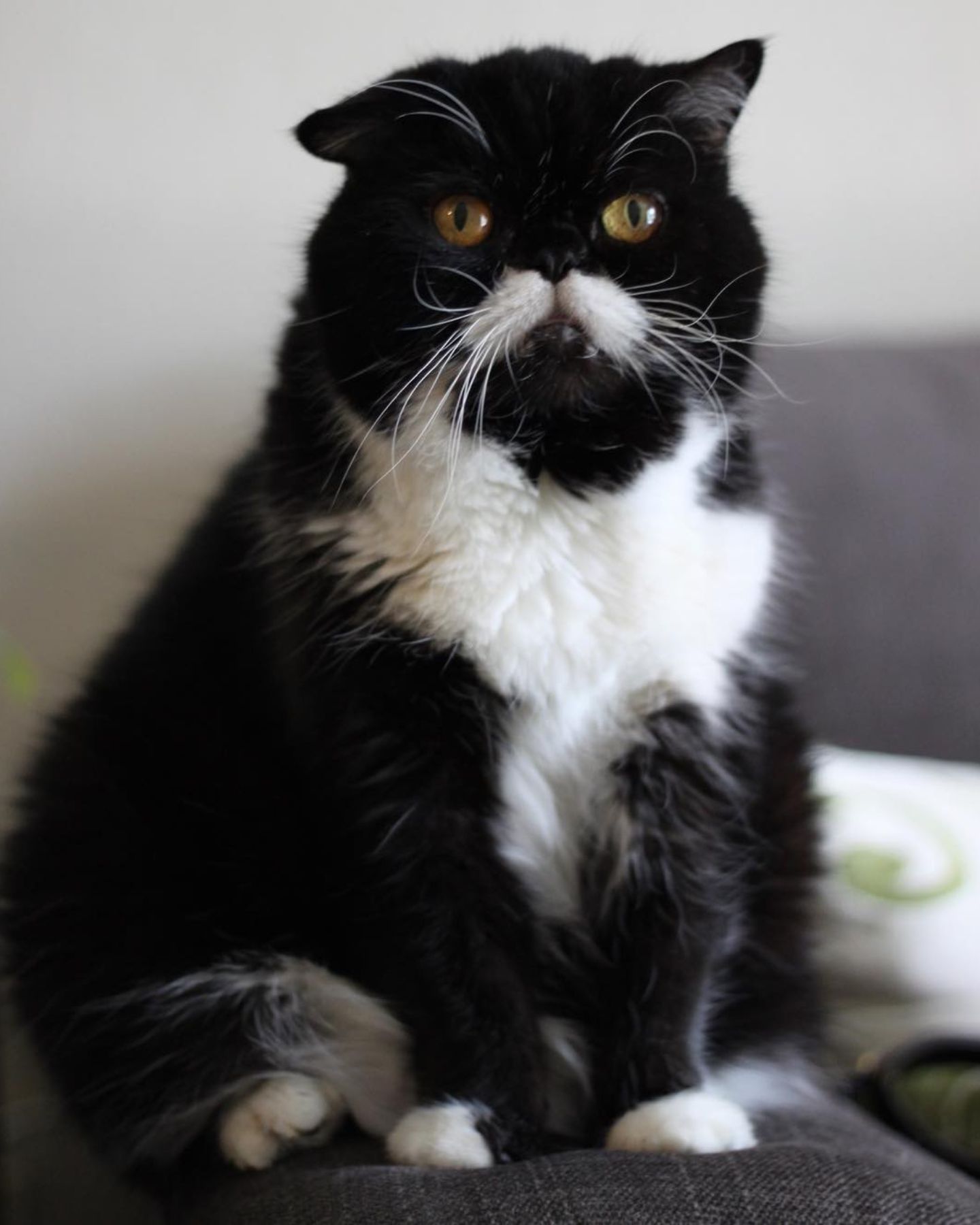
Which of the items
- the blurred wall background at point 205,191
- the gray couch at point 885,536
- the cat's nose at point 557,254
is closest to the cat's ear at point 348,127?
the cat's nose at point 557,254

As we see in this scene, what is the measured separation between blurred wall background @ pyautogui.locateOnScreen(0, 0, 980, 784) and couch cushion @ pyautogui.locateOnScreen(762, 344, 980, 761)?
0.58 ft

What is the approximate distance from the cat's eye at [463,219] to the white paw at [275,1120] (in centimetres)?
65

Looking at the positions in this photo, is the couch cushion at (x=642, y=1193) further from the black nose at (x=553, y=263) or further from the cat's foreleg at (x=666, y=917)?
the black nose at (x=553, y=263)

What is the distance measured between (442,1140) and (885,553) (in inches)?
32.2

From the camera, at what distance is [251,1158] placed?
0.85 m

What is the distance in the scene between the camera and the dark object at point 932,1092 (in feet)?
2.97

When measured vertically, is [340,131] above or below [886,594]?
above

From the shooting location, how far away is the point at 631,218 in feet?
2.72

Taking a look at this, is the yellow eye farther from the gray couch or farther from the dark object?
the dark object

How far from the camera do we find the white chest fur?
0.86m

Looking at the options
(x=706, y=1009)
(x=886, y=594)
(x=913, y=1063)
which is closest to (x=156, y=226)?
(x=886, y=594)

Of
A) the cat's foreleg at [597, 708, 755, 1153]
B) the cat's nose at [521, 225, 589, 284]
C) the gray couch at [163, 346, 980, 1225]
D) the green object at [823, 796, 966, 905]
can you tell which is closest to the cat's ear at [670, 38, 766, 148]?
the cat's nose at [521, 225, 589, 284]

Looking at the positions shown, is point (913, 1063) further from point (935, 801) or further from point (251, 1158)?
point (251, 1158)

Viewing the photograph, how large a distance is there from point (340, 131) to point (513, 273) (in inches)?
7.3
